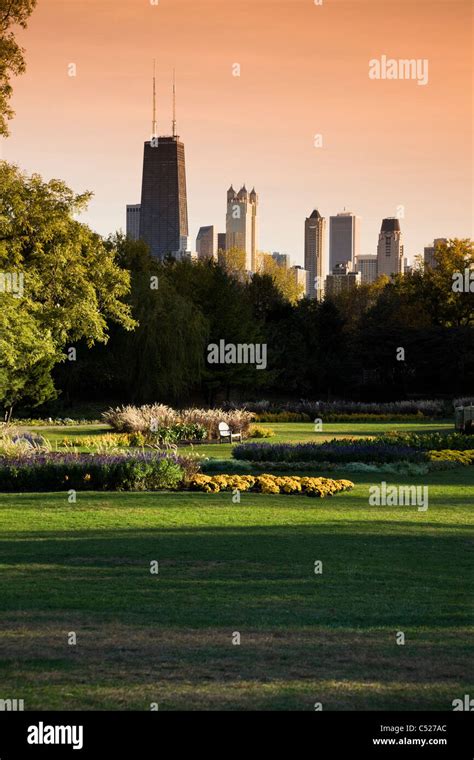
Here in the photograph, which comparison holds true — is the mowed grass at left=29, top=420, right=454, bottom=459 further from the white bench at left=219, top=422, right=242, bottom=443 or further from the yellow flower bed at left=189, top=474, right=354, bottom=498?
the yellow flower bed at left=189, top=474, right=354, bottom=498

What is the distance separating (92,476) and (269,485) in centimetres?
296

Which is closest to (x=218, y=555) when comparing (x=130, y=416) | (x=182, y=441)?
(x=182, y=441)

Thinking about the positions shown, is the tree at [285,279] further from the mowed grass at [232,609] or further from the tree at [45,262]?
the mowed grass at [232,609]

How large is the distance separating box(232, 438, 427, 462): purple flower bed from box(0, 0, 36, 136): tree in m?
11.2

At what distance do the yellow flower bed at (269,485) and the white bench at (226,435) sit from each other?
12425 millimetres

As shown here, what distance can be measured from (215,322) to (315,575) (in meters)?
44.1

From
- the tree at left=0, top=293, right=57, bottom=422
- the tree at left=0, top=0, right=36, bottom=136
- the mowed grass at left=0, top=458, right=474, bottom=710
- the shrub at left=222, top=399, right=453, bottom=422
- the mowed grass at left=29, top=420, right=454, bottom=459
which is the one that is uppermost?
the tree at left=0, top=0, right=36, bottom=136

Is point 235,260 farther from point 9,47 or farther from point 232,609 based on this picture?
point 232,609

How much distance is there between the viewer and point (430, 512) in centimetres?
1491

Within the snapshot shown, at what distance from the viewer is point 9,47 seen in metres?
25.3

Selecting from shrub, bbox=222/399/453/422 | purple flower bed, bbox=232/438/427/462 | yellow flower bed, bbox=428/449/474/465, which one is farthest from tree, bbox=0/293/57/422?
yellow flower bed, bbox=428/449/474/465

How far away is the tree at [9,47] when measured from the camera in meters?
24.6

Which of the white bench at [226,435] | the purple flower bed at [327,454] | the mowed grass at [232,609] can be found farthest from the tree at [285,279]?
the mowed grass at [232,609]

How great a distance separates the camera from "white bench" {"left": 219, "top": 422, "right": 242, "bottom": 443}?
29891mm
